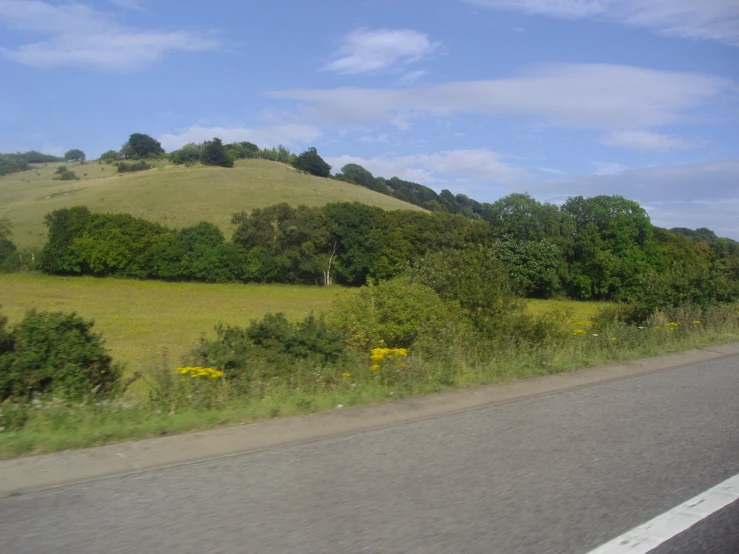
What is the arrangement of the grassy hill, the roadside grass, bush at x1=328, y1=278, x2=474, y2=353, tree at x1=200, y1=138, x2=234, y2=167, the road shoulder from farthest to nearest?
tree at x1=200, y1=138, x2=234, y2=167 → the grassy hill → bush at x1=328, y1=278, x2=474, y2=353 → the roadside grass → the road shoulder

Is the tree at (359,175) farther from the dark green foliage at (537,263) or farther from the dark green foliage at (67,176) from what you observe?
the dark green foliage at (537,263)

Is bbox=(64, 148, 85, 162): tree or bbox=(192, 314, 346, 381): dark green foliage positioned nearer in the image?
bbox=(192, 314, 346, 381): dark green foliage

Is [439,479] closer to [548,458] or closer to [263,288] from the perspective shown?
[548,458]

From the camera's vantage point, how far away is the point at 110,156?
121 m

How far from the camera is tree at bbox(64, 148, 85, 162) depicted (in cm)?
12168

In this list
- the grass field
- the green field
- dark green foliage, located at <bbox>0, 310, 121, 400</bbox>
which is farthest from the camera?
the green field

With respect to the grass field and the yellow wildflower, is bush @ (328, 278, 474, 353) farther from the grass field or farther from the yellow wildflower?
the grass field

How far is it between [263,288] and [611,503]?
176 ft

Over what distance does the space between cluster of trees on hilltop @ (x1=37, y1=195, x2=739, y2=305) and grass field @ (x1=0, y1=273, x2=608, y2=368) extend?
102 inches

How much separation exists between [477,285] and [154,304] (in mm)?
31861

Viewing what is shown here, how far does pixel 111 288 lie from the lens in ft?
173

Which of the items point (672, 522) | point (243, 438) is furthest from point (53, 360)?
point (672, 522)

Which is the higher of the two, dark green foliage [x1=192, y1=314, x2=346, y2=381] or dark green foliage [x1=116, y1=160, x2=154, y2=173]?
dark green foliage [x1=116, y1=160, x2=154, y2=173]

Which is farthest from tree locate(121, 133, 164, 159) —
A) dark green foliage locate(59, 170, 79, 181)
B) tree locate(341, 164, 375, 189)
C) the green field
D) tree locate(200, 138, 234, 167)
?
the green field
